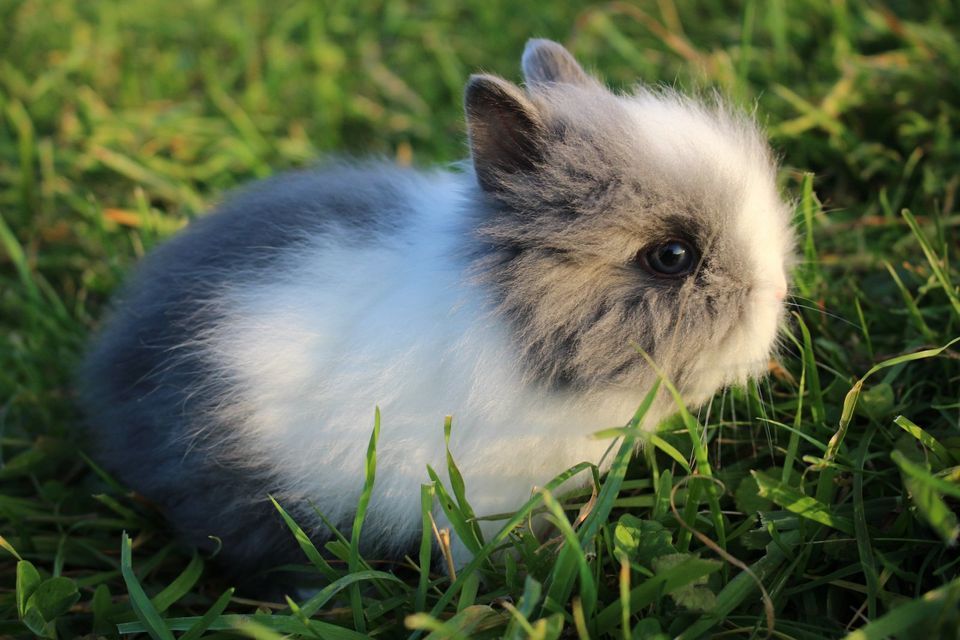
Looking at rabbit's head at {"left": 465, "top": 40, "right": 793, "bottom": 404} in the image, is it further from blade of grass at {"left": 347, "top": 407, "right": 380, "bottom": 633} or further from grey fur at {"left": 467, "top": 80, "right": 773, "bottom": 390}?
blade of grass at {"left": 347, "top": 407, "right": 380, "bottom": 633}

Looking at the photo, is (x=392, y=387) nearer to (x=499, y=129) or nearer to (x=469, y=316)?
(x=469, y=316)

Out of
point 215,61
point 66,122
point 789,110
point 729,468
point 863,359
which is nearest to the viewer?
point 729,468

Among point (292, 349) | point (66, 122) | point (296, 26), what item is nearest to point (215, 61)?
point (296, 26)

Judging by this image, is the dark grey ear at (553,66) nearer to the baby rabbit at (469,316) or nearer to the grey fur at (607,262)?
the baby rabbit at (469,316)

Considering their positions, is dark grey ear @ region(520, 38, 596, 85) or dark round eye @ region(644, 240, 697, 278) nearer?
dark round eye @ region(644, 240, 697, 278)

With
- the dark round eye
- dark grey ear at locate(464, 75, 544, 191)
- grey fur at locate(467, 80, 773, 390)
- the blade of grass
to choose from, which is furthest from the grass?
dark grey ear at locate(464, 75, 544, 191)

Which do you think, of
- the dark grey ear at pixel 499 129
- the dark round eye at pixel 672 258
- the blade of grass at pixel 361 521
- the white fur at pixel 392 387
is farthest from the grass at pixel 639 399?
the dark grey ear at pixel 499 129

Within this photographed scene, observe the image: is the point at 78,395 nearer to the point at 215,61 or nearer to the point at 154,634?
the point at 154,634

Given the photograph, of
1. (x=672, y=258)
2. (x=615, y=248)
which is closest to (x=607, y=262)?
(x=615, y=248)
